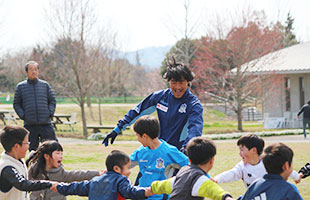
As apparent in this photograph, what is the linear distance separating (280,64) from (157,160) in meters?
24.5

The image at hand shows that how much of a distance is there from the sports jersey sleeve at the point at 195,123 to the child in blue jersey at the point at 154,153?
11.0 inches

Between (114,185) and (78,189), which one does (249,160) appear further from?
(78,189)

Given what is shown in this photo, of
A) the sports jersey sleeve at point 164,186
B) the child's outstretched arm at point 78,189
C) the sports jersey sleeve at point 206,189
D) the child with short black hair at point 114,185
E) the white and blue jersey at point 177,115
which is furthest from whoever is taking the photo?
the white and blue jersey at point 177,115

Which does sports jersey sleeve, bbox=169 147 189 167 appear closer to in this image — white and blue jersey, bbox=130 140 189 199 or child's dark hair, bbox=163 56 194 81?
white and blue jersey, bbox=130 140 189 199

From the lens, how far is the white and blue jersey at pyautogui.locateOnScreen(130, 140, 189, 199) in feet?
14.8

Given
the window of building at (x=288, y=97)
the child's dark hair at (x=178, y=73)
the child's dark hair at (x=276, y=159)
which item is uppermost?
the child's dark hair at (x=178, y=73)

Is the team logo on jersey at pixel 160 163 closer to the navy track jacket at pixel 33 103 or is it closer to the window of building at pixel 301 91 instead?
the navy track jacket at pixel 33 103

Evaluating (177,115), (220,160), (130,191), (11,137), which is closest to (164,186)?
(130,191)

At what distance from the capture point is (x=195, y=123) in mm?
4992

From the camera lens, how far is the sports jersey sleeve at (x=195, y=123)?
4.84m

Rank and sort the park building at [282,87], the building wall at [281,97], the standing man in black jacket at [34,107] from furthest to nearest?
the building wall at [281,97] < the park building at [282,87] < the standing man in black jacket at [34,107]

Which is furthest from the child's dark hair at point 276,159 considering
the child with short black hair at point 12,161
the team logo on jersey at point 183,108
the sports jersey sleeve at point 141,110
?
the child with short black hair at point 12,161

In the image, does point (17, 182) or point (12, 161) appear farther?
point (12, 161)

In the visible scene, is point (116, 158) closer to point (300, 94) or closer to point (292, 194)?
point (292, 194)
